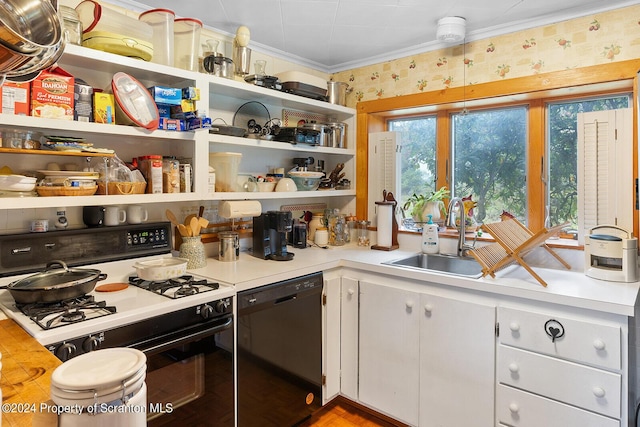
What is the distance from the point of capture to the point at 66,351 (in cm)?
126

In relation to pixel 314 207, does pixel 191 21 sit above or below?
above

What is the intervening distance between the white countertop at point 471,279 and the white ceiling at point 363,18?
143cm

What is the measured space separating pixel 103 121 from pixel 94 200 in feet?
1.21

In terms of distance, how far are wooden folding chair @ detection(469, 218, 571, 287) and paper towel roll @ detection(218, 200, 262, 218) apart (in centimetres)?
126

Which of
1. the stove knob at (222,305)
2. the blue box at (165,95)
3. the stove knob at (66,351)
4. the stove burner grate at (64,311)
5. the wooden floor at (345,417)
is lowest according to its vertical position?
the wooden floor at (345,417)

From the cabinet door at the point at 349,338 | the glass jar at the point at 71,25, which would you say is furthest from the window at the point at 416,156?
the glass jar at the point at 71,25

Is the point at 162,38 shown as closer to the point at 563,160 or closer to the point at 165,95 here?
the point at 165,95

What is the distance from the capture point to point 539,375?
175 centimetres

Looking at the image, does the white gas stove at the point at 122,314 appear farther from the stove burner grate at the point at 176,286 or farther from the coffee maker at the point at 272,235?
the coffee maker at the point at 272,235

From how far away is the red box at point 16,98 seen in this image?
1.51 meters

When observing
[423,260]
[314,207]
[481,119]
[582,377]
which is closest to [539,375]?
[582,377]

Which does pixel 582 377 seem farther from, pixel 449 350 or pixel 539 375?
pixel 449 350

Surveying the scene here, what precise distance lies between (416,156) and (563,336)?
1696 millimetres

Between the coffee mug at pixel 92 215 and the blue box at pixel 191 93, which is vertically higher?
the blue box at pixel 191 93
